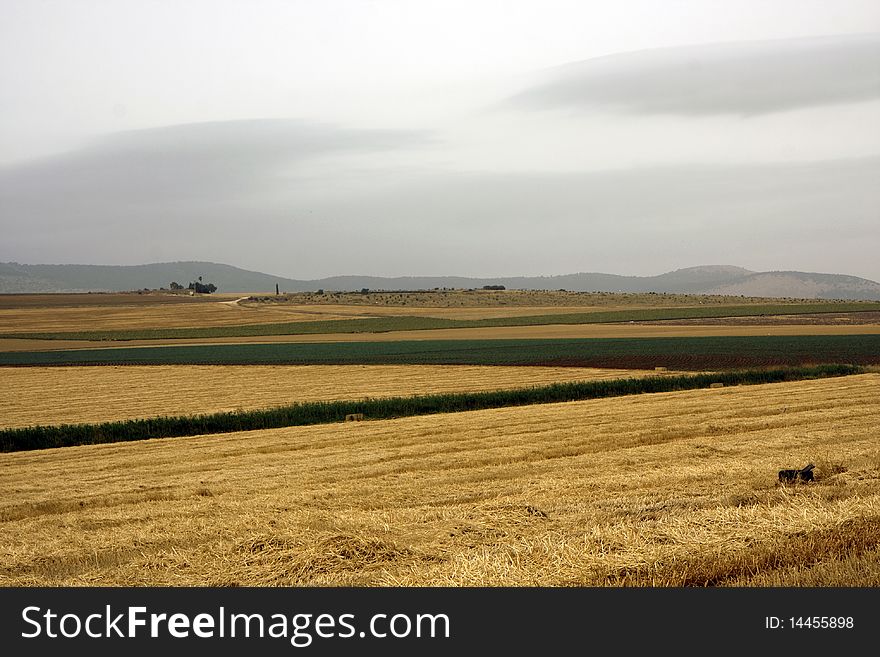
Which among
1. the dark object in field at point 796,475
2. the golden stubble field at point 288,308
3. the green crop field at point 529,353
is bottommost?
the green crop field at point 529,353

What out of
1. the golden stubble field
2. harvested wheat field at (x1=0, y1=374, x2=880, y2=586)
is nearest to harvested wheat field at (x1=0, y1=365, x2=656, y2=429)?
harvested wheat field at (x1=0, y1=374, x2=880, y2=586)

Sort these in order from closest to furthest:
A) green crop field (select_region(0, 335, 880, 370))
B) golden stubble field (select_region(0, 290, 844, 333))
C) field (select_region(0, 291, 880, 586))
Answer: field (select_region(0, 291, 880, 586)) → green crop field (select_region(0, 335, 880, 370)) → golden stubble field (select_region(0, 290, 844, 333))

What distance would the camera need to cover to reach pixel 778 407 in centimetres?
2522

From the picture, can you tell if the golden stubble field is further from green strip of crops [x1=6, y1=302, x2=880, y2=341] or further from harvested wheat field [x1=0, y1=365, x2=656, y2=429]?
harvested wheat field [x1=0, y1=365, x2=656, y2=429]

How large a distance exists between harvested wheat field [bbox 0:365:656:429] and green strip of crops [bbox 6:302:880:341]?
3743 centimetres

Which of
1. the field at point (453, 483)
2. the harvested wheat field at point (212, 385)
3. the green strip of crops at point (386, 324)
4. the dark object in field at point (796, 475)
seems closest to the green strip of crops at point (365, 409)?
the field at point (453, 483)

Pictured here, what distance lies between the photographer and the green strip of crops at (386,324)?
92125 millimetres

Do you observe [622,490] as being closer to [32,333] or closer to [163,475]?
[163,475]

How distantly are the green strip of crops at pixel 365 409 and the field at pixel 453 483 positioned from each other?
0.48 feet

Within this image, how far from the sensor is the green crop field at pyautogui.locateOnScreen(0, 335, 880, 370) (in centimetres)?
4981

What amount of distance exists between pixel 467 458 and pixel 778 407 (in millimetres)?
12073

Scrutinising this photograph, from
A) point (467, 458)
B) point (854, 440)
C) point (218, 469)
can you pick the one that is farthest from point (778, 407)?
point (218, 469)

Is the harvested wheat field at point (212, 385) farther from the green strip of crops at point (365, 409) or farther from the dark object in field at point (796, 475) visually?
the dark object in field at point (796, 475)

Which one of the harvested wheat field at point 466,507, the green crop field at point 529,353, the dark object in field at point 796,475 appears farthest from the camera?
the green crop field at point 529,353
